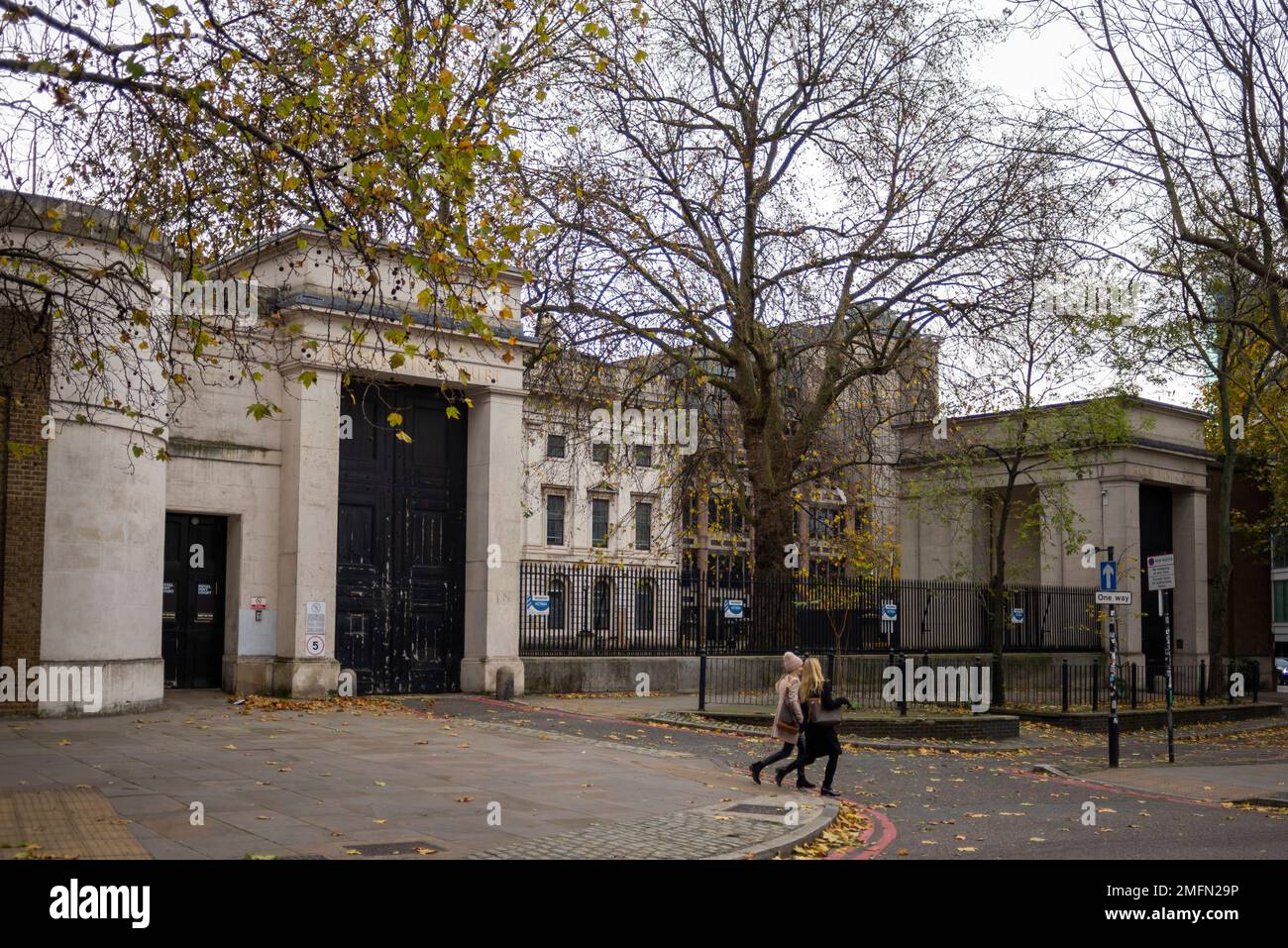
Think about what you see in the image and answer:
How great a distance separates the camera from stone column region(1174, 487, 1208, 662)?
125 feet

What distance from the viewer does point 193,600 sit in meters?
21.4

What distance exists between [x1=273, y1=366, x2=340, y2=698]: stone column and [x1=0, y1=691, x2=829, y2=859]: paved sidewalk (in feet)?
5.03

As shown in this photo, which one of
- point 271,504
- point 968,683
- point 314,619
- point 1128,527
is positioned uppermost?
point 1128,527

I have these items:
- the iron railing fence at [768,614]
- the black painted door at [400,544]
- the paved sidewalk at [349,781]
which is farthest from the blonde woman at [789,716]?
the iron railing fence at [768,614]

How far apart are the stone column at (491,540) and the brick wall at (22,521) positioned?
7.60 metres

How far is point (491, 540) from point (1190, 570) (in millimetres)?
24534

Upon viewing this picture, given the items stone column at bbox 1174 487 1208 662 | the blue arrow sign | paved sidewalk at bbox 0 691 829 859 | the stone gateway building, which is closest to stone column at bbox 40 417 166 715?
the stone gateway building

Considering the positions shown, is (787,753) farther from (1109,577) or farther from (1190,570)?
(1190,570)

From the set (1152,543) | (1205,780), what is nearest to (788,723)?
(1205,780)

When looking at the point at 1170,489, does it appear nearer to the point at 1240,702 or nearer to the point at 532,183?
the point at 1240,702

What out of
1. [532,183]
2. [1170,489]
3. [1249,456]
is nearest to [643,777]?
[532,183]

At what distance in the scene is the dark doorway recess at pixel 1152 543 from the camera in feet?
122

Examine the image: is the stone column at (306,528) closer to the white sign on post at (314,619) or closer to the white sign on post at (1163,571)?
the white sign on post at (314,619)

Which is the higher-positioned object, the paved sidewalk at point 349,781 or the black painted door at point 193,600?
the black painted door at point 193,600
